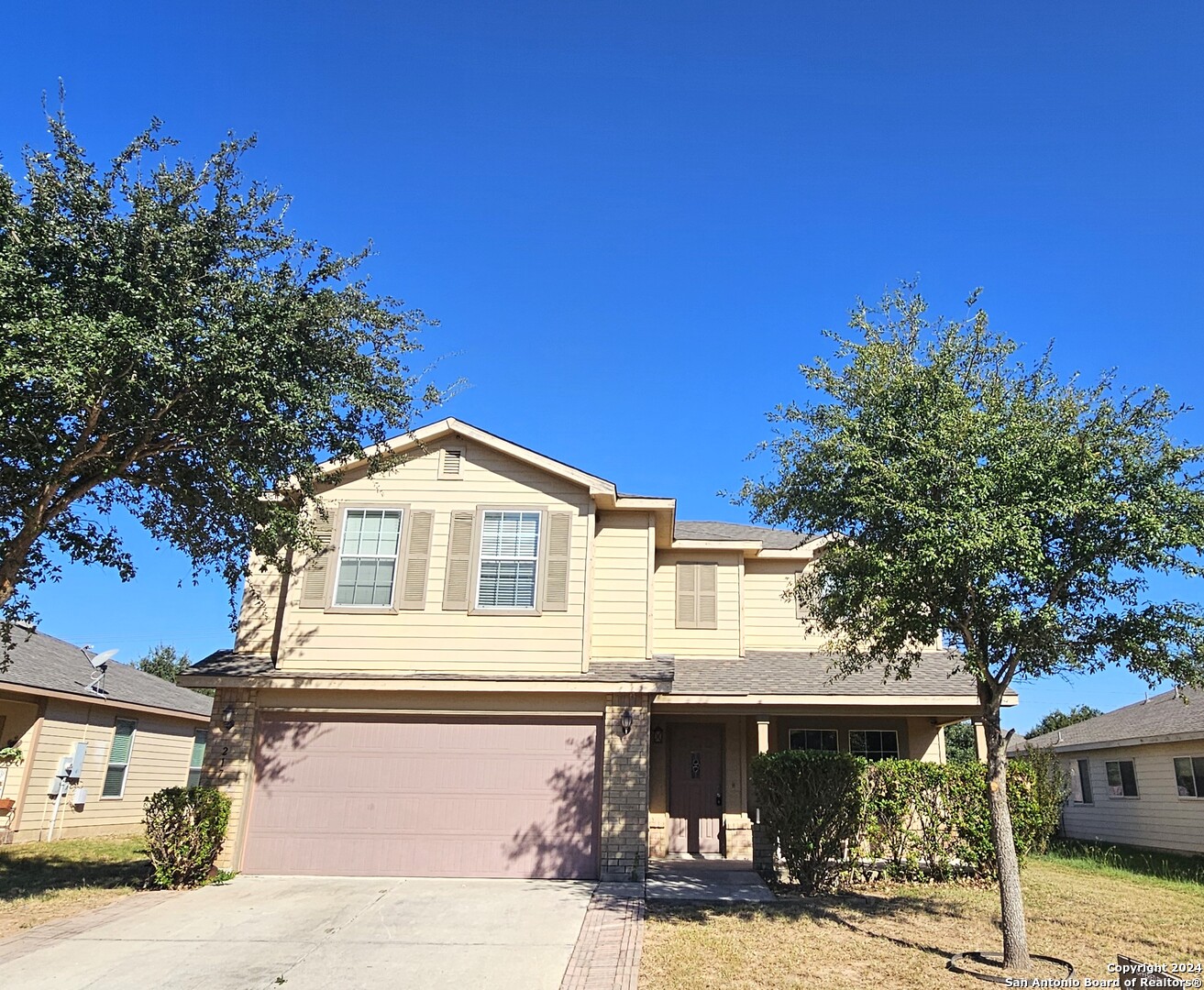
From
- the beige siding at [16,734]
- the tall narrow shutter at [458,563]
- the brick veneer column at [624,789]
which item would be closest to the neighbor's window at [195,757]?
the beige siding at [16,734]

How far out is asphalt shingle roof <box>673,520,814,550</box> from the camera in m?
16.3

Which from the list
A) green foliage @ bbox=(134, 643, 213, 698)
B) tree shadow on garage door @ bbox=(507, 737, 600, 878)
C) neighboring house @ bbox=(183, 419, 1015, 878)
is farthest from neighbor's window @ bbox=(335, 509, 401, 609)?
green foliage @ bbox=(134, 643, 213, 698)

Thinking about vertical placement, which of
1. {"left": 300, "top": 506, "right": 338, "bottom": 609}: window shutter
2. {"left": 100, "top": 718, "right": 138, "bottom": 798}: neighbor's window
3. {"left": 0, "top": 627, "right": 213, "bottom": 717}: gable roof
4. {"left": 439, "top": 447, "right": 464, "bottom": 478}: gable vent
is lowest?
{"left": 100, "top": 718, "right": 138, "bottom": 798}: neighbor's window

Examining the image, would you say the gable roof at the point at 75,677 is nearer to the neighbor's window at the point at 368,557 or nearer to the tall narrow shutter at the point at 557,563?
the neighbor's window at the point at 368,557

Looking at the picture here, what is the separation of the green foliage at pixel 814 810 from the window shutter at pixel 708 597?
4497 millimetres

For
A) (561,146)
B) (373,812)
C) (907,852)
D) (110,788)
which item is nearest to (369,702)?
(373,812)

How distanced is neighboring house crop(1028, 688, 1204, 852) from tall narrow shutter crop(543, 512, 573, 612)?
39.8 ft

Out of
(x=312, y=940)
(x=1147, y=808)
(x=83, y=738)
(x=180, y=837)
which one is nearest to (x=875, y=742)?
(x=1147, y=808)

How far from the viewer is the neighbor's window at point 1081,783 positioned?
2047 centimetres

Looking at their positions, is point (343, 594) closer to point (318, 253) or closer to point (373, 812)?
point (373, 812)

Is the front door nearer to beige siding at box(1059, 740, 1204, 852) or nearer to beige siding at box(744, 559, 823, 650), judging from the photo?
beige siding at box(744, 559, 823, 650)

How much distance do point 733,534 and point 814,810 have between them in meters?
7.06

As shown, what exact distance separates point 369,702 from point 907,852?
798 centimetres

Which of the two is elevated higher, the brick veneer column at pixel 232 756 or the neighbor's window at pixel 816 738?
the neighbor's window at pixel 816 738
